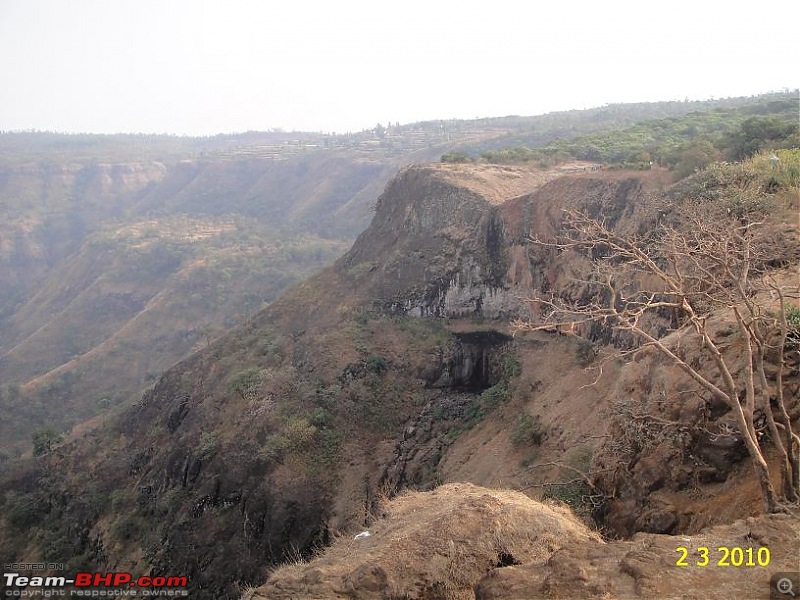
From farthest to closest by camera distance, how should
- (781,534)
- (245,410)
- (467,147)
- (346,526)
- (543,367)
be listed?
(467,147) < (245,410) < (543,367) < (346,526) < (781,534)

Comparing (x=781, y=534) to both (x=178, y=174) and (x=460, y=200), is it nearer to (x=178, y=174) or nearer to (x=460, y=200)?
(x=460, y=200)

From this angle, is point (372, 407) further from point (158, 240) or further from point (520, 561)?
point (158, 240)

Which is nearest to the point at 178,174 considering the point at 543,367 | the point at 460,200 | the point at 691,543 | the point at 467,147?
the point at 467,147

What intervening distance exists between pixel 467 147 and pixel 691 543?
79.4 m

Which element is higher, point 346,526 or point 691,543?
point 691,543

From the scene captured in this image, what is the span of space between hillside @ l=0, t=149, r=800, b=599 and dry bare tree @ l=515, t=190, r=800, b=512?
0.74 meters

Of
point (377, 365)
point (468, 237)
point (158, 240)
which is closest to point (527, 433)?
point (377, 365)

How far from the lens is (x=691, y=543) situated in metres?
5.04

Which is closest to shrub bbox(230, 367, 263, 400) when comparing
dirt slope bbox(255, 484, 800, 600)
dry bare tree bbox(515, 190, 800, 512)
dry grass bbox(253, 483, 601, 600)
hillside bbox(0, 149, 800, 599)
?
hillside bbox(0, 149, 800, 599)

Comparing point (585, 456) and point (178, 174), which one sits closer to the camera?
point (585, 456)
